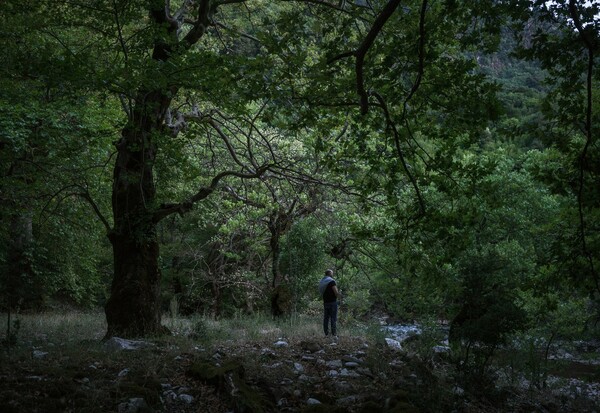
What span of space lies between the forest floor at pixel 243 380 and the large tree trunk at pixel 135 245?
0.88 meters

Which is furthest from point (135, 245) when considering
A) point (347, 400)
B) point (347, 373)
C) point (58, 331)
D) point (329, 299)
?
point (347, 400)

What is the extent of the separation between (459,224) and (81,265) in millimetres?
16653

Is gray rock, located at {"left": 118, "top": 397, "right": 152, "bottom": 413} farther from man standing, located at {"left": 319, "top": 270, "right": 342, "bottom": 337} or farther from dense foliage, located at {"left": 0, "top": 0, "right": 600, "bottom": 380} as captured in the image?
man standing, located at {"left": 319, "top": 270, "right": 342, "bottom": 337}

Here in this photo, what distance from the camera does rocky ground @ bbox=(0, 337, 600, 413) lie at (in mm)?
4945

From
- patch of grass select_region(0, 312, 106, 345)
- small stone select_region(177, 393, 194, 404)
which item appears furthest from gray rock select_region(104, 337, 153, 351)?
small stone select_region(177, 393, 194, 404)

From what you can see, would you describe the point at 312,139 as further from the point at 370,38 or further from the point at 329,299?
the point at 370,38

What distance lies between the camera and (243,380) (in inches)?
228

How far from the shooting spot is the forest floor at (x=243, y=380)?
4.98m

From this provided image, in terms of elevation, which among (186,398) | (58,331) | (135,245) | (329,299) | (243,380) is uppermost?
(135,245)

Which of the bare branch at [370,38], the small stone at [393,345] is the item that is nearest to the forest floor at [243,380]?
the small stone at [393,345]

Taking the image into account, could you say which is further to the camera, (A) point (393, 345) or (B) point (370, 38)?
(A) point (393, 345)

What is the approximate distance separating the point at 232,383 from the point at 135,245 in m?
5.30

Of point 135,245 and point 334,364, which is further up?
point 135,245

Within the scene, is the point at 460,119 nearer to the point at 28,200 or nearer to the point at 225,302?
the point at 28,200
